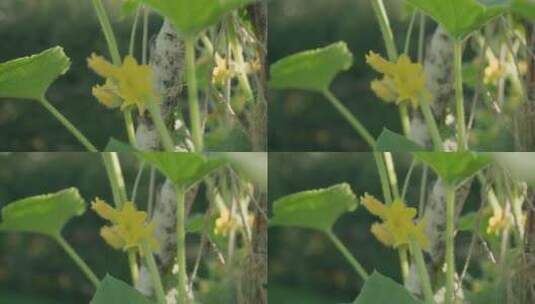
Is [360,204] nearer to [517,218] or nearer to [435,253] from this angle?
[435,253]

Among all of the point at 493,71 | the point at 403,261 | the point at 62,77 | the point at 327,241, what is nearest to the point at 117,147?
the point at 62,77

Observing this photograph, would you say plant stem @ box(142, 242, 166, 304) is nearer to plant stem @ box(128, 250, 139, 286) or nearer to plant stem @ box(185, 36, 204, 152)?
plant stem @ box(128, 250, 139, 286)

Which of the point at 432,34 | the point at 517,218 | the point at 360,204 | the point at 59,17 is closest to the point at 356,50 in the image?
the point at 432,34

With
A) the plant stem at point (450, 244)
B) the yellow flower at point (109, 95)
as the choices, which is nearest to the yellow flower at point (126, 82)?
the yellow flower at point (109, 95)

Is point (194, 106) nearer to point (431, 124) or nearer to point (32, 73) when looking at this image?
point (32, 73)

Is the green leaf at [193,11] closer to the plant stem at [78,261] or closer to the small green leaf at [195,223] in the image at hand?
the small green leaf at [195,223]

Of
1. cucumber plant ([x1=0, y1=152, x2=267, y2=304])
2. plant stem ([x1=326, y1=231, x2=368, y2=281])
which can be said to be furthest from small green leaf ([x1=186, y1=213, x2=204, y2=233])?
plant stem ([x1=326, y1=231, x2=368, y2=281])
